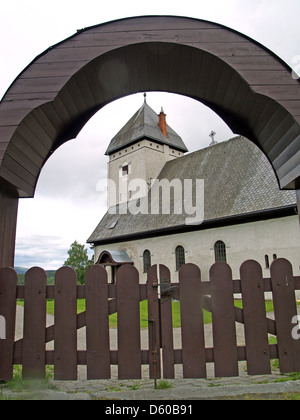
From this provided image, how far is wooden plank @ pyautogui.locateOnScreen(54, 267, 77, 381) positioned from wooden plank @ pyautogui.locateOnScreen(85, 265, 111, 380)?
0.52ft

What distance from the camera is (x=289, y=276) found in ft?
11.2

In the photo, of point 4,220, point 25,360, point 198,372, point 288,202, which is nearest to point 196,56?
point 4,220

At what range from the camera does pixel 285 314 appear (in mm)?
3373

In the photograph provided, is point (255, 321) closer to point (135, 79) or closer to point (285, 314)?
point (285, 314)

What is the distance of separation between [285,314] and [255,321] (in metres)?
0.35

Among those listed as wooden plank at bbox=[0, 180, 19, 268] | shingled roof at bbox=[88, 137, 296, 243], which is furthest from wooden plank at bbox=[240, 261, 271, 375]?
shingled roof at bbox=[88, 137, 296, 243]

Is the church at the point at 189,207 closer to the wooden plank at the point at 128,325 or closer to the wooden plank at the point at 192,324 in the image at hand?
the wooden plank at the point at 192,324

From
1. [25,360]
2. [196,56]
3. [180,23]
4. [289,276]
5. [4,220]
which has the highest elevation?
[180,23]

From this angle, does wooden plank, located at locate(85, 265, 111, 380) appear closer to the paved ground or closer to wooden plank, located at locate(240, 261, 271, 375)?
the paved ground

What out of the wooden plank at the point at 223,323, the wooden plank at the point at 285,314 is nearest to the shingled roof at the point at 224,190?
the wooden plank at the point at 285,314

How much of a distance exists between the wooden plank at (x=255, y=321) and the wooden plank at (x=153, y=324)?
0.95m

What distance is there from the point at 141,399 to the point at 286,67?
396 cm

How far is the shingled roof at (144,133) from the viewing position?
2825 cm
